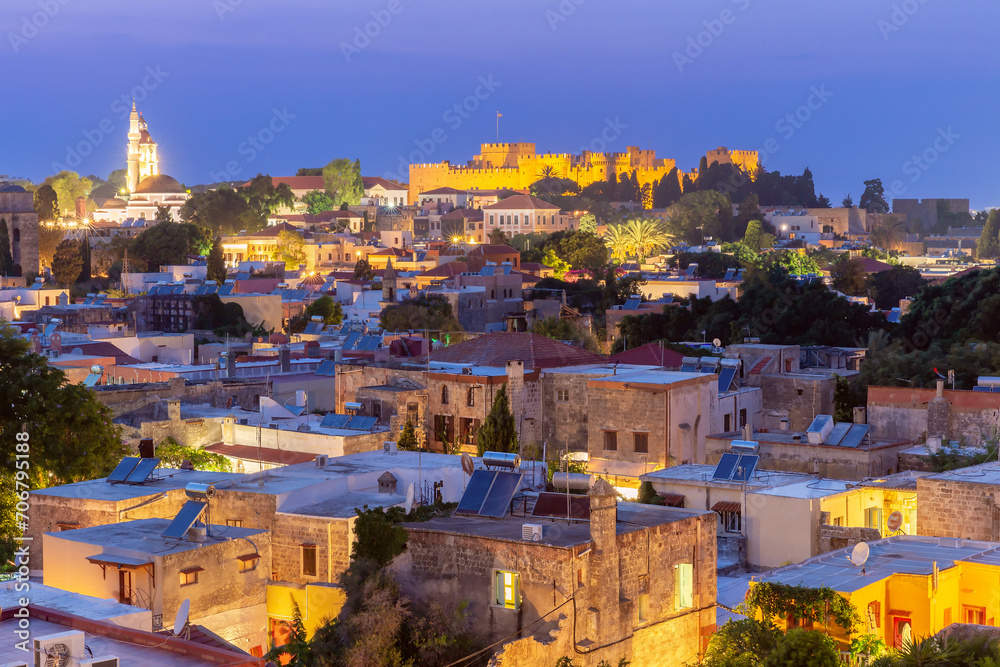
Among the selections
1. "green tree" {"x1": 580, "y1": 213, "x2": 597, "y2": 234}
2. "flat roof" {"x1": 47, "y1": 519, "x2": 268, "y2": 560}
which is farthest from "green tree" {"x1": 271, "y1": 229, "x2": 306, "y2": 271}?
"flat roof" {"x1": 47, "y1": 519, "x2": 268, "y2": 560}

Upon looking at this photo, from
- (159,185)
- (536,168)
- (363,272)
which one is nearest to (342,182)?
(159,185)

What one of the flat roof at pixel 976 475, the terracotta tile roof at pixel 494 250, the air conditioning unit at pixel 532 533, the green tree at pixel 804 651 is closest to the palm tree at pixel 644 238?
the terracotta tile roof at pixel 494 250

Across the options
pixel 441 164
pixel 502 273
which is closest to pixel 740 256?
pixel 502 273

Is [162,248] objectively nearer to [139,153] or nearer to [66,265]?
[66,265]

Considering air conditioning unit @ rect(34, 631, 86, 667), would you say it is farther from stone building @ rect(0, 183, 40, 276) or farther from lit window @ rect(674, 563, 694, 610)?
stone building @ rect(0, 183, 40, 276)

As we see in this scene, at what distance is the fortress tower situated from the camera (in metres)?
102

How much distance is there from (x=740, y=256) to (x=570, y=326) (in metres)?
27.3

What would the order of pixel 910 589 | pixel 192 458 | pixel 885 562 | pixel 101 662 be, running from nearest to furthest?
pixel 101 662
pixel 910 589
pixel 885 562
pixel 192 458

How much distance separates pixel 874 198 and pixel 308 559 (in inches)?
3862

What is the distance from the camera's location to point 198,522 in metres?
11.0

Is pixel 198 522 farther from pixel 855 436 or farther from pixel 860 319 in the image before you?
pixel 860 319

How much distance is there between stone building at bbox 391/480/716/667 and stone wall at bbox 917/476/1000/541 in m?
3.16

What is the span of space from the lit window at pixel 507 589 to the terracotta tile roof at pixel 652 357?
1203 cm

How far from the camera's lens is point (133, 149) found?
104 m
